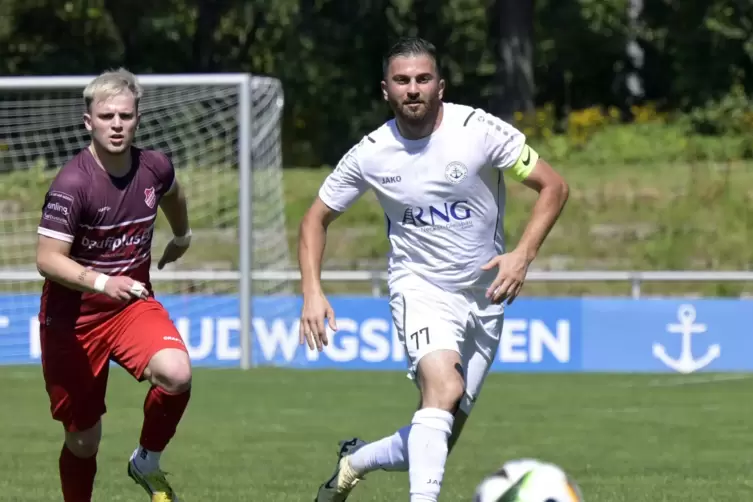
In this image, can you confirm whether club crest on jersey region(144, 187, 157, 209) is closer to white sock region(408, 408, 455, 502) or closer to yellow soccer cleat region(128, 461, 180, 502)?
yellow soccer cleat region(128, 461, 180, 502)

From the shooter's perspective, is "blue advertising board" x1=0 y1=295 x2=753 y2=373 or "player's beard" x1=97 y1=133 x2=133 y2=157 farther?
"blue advertising board" x1=0 y1=295 x2=753 y2=373

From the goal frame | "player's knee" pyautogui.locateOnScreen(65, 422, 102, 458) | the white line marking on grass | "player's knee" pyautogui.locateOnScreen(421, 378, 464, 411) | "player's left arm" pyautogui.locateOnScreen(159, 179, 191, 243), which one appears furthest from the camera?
the goal frame

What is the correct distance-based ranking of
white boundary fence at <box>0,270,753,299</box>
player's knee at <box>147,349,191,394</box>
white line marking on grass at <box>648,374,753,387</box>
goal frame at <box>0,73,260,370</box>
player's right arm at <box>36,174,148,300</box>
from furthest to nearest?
white boundary fence at <box>0,270,753,299</box> < goal frame at <box>0,73,260,370</box> < white line marking on grass at <box>648,374,753,387</box> < player's knee at <box>147,349,191,394</box> < player's right arm at <box>36,174,148,300</box>

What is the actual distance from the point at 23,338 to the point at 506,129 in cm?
1194

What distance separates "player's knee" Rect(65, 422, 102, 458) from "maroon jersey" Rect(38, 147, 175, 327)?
52 cm

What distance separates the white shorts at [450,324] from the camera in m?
6.56

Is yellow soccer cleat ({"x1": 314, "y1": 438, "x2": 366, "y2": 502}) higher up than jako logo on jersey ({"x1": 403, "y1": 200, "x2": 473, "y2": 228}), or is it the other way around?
jako logo on jersey ({"x1": 403, "y1": 200, "x2": 473, "y2": 228})

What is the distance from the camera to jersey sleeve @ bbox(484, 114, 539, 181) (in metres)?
6.58

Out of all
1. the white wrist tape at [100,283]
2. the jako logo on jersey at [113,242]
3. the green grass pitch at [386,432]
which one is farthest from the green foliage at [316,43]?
the white wrist tape at [100,283]

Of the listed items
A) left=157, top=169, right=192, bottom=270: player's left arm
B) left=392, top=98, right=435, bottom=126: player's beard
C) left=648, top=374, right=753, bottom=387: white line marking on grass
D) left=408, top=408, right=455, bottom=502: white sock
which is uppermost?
left=392, top=98, right=435, bottom=126: player's beard

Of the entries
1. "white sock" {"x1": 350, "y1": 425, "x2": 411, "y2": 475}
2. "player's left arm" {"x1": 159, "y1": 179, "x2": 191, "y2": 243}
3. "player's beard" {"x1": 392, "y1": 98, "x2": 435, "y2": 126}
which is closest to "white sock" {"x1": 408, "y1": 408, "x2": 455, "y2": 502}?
"white sock" {"x1": 350, "y1": 425, "x2": 411, "y2": 475}

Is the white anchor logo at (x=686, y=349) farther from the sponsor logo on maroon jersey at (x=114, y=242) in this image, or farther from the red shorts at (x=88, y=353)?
the sponsor logo on maroon jersey at (x=114, y=242)

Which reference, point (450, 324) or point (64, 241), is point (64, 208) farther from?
point (450, 324)

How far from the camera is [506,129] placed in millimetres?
6625
